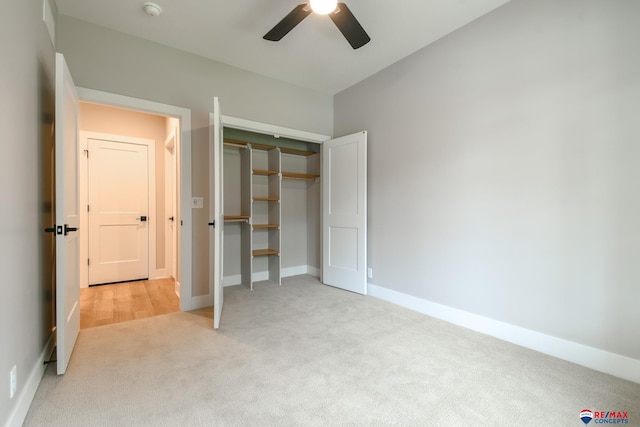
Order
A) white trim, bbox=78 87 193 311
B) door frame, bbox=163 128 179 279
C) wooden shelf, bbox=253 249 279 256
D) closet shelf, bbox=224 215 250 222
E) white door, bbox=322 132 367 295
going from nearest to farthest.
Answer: white trim, bbox=78 87 193 311 → white door, bbox=322 132 367 295 → closet shelf, bbox=224 215 250 222 → wooden shelf, bbox=253 249 279 256 → door frame, bbox=163 128 179 279

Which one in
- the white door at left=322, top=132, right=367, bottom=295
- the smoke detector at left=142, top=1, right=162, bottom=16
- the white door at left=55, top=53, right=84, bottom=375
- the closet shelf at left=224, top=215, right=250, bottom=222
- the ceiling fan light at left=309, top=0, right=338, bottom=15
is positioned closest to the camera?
the white door at left=55, top=53, right=84, bottom=375

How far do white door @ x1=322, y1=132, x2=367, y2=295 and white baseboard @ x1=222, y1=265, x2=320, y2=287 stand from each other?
22.6 inches

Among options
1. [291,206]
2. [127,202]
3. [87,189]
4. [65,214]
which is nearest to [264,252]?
[291,206]

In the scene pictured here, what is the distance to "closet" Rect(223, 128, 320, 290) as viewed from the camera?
13.1 feet

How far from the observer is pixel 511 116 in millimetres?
2342

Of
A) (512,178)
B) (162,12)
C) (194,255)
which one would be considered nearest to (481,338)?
(512,178)

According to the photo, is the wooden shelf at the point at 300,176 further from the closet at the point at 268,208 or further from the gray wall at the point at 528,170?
the gray wall at the point at 528,170

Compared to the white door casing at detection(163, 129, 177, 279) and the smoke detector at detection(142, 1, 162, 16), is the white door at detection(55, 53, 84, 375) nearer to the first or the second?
the smoke detector at detection(142, 1, 162, 16)

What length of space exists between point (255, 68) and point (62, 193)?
2.46 metres

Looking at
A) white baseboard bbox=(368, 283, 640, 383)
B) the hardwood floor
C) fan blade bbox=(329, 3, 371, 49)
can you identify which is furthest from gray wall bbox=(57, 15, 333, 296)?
white baseboard bbox=(368, 283, 640, 383)

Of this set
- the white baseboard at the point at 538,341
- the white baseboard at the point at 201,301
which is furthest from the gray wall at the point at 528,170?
the white baseboard at the point at 201,301

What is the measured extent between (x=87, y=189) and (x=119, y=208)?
45 centimetres

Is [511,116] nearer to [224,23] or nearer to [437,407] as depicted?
[437,407]

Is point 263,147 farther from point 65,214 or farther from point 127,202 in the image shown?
point 65,214
